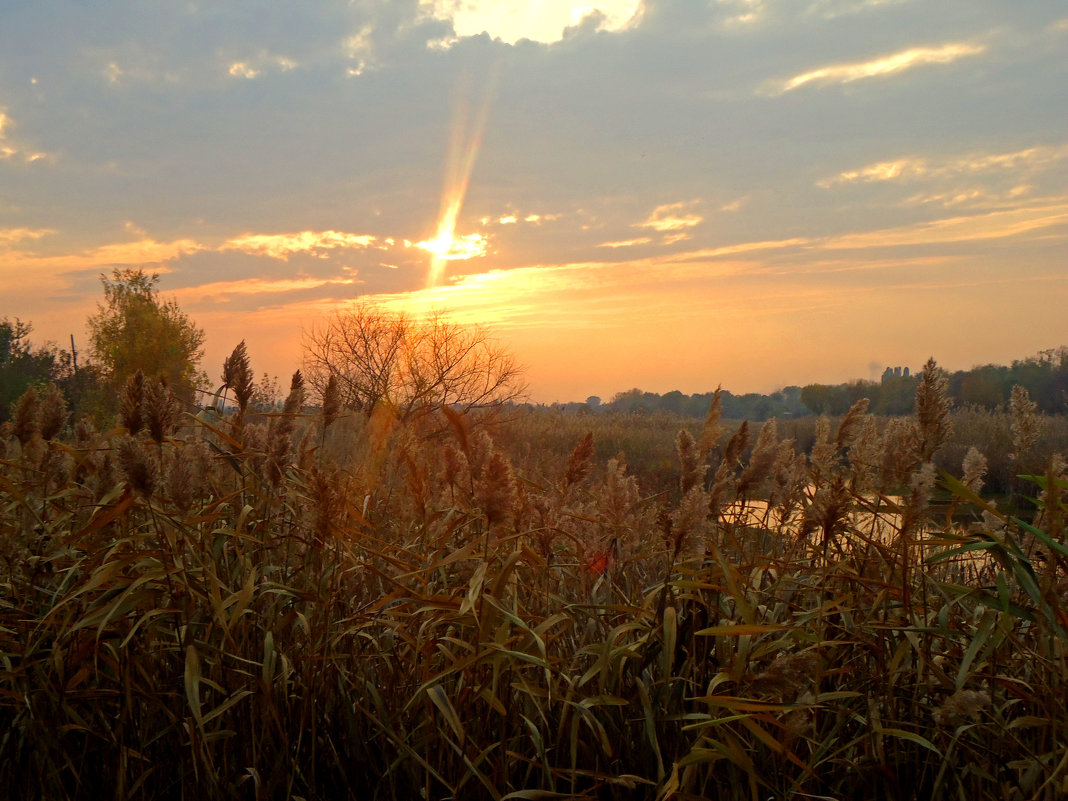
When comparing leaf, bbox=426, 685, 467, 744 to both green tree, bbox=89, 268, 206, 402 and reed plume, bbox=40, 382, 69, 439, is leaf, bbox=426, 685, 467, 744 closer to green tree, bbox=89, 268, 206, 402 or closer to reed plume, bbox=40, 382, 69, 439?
reed plume, bbox=40, 382, 69, 439

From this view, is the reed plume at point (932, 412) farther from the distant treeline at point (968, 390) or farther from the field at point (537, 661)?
the distant treeline at point (968, 390)

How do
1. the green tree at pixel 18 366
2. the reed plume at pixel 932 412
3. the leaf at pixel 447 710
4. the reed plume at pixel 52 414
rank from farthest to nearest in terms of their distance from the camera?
the green tree at pixel 18 366
the reed plume at pixel 52 414
the reed plume at pixel 932 412
the leaf at pixel 447 710

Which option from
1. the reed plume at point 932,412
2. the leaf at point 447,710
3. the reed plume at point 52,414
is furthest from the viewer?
the reed plume at point 52,414

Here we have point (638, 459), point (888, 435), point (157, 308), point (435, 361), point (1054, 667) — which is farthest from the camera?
point (157, 308)

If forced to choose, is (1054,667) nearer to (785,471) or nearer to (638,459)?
(785,471)

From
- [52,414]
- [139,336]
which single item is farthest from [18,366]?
[52,414]

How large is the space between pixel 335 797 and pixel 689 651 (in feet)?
3.56

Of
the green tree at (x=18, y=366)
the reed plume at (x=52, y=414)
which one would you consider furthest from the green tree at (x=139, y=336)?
the reed plume at (x=52, y=414)

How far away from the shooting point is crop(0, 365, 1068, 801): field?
1.96 meters

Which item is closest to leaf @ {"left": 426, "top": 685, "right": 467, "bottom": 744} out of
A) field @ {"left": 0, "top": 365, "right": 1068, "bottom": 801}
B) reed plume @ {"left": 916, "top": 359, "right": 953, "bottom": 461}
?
field @ {"left": 0, "top": 365, "right": 1068, "bottom": 801}

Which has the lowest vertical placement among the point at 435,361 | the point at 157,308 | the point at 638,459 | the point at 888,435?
the point at 638,459

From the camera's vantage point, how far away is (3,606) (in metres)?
2.48

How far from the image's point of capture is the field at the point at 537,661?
196 centimetres

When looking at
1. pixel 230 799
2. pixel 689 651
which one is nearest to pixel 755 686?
pixel 689 651
